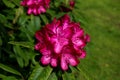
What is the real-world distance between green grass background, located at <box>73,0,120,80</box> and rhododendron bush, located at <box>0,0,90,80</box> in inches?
13.8

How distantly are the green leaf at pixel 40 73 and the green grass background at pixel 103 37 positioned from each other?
3.46ft

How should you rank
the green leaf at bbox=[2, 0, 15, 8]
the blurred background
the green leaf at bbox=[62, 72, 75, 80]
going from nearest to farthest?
the green leaf at bbox=[62, 72, 75, 80] → the green leaf at bbox=[2, 0, 15, 8] → the blurred background

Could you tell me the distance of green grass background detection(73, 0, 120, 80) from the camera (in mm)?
5742

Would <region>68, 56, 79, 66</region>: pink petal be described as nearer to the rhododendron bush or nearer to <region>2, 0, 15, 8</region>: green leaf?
the rhododendron bush

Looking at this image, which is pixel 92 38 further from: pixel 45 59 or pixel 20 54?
pixel 45 59

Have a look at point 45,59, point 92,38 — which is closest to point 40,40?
point 45,59

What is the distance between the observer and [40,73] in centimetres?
233

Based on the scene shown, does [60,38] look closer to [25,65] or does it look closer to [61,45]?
[61,45]

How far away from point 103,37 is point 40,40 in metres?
5.01

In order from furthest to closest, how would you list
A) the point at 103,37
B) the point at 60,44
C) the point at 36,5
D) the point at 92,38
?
the point at 103,37
the point at 92,38
the point at 36,5
the point at 60,44

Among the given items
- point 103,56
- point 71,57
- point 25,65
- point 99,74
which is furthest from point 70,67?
point 103,56

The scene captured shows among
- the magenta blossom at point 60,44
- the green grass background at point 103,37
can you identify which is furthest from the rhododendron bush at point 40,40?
the green grass background at point 103,37

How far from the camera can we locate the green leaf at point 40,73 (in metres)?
2.31

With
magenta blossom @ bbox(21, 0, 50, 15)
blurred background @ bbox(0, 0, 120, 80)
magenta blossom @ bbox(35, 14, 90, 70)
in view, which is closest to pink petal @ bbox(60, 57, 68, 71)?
magenta blossom @ bbox(35, 14, 90, 70)
